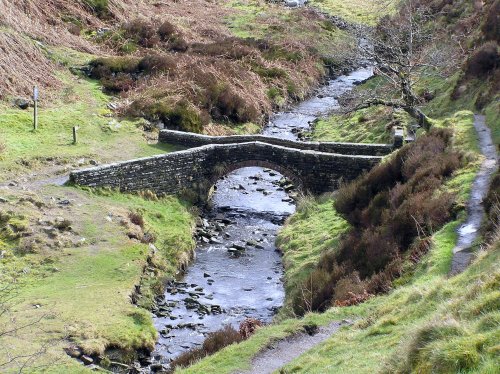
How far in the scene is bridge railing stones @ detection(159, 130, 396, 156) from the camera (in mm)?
33000

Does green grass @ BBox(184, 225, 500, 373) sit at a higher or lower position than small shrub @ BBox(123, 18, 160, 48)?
lower

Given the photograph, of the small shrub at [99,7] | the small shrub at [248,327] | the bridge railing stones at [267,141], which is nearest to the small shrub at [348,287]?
the small shrub at [248,327]

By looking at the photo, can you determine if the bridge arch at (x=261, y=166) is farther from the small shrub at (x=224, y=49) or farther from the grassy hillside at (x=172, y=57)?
the small shrub at (x=224, y=49)

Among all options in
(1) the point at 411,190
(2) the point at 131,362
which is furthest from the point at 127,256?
(1) the point at 411,190

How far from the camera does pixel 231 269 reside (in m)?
26.5

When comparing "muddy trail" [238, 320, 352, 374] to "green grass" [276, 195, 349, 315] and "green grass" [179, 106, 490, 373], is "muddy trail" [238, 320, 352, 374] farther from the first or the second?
"green grass" [276, 195, 349, 315]

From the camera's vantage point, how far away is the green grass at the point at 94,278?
63.6ft

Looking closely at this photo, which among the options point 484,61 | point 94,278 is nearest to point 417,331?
point 94,278

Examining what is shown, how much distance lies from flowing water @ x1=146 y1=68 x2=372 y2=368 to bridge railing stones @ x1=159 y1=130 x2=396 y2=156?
7.77ft

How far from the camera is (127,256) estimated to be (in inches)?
981

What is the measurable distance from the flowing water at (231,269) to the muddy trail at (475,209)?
7112 millimetres

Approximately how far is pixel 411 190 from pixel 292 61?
3167 centimetres

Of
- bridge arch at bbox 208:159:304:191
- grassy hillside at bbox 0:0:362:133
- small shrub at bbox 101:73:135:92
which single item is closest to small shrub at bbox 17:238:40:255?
bridge arch at bbox 208:159:304:191

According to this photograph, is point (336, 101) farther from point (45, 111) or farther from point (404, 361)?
point (404, 361)
